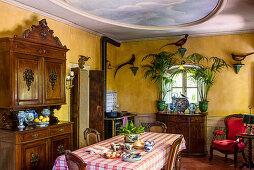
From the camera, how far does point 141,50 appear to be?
7.67 metres

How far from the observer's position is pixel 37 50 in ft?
14.3

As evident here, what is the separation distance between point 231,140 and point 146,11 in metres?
3.57

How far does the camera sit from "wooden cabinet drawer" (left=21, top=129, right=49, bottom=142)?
3.87 meters

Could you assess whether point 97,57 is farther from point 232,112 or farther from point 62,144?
point 232,112

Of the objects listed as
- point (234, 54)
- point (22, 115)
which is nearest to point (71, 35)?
point (22, 115)

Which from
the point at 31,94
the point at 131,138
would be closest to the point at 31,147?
the point at 31,94

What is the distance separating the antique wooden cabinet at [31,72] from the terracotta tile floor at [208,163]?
312 cm

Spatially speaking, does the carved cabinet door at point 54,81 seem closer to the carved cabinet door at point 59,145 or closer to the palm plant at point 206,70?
the carved cabinet door at point 59,145

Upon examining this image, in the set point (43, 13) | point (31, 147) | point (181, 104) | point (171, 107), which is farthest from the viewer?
point (171, 107)

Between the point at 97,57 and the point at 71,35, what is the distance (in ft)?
4.04

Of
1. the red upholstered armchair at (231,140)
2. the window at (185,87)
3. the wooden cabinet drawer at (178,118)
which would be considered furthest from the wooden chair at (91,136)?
the window at (185,87)

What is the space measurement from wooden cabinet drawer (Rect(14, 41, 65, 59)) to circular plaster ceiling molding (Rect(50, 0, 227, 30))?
830 millimetres

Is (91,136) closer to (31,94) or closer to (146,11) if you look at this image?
(31,94)

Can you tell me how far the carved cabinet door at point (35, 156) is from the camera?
3919mm
